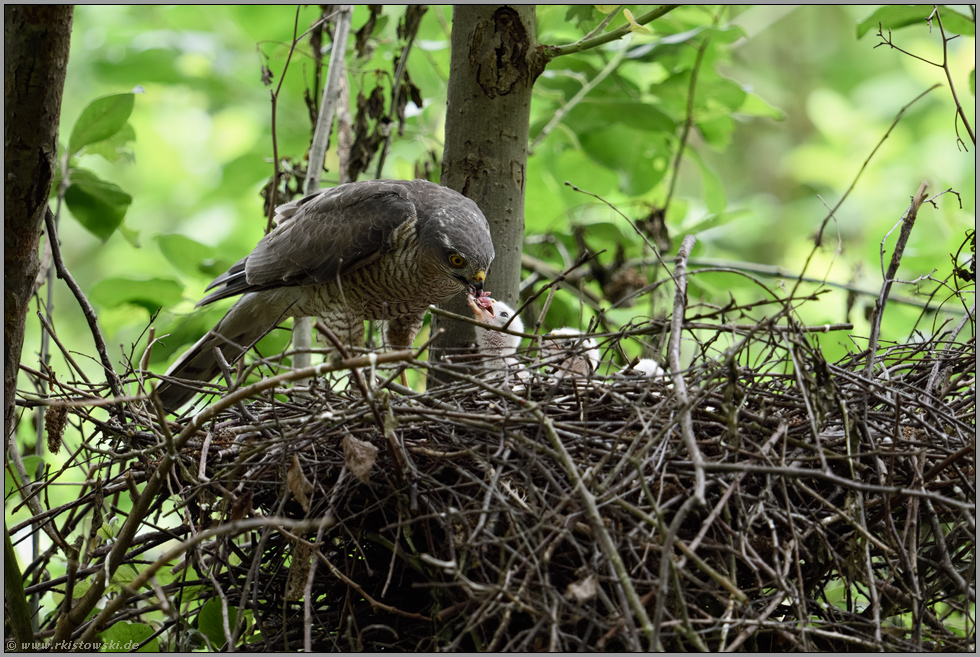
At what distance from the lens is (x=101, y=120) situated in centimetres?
310

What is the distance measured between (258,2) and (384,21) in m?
0.90

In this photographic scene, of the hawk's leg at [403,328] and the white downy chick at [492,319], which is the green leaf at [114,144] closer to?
the hawk's leg at [403,328]

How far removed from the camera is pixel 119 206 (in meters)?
3.24

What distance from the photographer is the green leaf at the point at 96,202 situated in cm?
320

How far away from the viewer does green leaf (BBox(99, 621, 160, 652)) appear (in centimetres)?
227

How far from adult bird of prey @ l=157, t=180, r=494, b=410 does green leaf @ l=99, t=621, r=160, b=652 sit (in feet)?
3.19

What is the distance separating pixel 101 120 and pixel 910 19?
132 inches

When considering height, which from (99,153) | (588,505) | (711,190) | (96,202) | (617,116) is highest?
(617,116)

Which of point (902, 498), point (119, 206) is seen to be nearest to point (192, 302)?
point (119, 206)

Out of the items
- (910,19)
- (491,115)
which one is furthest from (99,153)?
(910,19)

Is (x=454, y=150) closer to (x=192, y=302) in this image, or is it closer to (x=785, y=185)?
(x=192, y=302)

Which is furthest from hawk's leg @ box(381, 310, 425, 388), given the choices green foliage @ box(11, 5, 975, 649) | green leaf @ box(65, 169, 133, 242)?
green leaf @ box(65, 169, 133, 242)

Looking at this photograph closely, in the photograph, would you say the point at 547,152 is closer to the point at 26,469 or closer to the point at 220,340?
the point at 220,340

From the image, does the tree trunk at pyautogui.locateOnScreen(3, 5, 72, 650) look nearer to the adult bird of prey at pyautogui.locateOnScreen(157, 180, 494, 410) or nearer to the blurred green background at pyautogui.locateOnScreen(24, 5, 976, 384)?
the adult bird of prey at pyautogui.locateOnScreen(157, 180, 494, 410)
